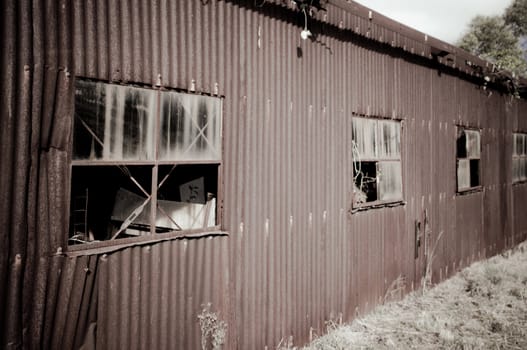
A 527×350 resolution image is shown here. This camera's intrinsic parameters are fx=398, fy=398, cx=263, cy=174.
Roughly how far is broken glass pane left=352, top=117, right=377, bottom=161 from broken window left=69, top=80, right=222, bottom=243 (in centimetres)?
241

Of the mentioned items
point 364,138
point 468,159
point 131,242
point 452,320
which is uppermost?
point 364,138

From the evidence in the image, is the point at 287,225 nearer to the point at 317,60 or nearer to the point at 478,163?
the point at 317,60

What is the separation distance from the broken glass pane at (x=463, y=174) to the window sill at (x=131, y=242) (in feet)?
20.9

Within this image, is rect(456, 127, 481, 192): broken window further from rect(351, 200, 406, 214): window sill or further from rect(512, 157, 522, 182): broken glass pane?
rect(351, 200, 406, 214): window sill

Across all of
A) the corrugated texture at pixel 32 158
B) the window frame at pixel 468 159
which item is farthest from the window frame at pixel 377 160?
the corrugated texture at pixel 32 158

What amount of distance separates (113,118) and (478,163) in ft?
28.6

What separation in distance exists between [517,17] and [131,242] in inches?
1479

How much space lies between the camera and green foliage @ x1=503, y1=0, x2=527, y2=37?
31288mm

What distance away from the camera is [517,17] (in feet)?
104

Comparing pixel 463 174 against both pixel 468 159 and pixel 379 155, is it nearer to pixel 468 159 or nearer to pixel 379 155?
pixel 468 159

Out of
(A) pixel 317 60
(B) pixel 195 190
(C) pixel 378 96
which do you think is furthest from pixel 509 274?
(B) pixel 195 190

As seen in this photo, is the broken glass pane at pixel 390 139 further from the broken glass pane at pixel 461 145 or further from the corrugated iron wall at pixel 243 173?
the broken glass pane at pixel 461 145

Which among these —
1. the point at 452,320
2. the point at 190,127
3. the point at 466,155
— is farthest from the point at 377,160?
the point at 466,155

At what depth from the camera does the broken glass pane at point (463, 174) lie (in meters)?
8.63
